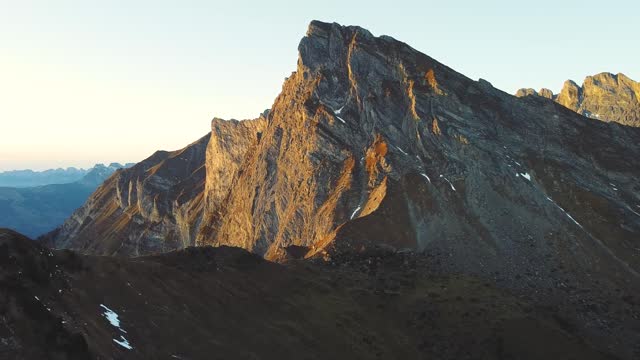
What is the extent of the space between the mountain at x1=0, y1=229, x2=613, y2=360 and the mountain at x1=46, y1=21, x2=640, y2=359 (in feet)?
32.3

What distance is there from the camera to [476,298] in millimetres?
104688

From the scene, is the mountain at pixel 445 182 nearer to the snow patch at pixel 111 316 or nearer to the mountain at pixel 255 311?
the mountain at pixel 255 311

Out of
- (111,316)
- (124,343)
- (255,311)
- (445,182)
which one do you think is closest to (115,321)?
(111,316)

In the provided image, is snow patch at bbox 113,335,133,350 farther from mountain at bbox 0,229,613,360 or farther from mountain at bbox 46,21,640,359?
mountain at bbox 46,21,640,359

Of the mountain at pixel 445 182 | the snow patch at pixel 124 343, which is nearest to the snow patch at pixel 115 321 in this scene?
the snow patch at pixel 124 343

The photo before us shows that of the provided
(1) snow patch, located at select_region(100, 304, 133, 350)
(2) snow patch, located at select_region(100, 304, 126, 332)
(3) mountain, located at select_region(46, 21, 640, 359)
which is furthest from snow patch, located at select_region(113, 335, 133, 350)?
(3) mountain, located at select_region(46, 21, 640, 359)

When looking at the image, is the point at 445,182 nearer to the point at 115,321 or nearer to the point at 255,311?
the point at 255,311

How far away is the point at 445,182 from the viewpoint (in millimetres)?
146000

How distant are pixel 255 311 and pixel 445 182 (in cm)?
7362

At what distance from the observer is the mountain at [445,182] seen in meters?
123

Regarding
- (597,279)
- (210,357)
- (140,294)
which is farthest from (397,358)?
(597,279)

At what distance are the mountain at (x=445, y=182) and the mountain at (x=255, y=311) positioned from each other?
9834 mm

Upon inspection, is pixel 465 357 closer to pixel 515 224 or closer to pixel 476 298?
pixel 476 298

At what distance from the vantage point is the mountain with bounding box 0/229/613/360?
57.1 metres
